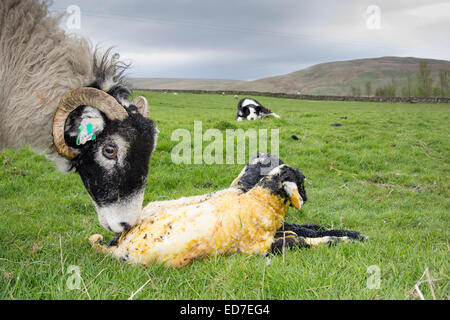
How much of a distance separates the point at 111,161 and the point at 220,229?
A: 154 cm

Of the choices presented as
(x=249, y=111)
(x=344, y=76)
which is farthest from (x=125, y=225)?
(x=344, y=76)

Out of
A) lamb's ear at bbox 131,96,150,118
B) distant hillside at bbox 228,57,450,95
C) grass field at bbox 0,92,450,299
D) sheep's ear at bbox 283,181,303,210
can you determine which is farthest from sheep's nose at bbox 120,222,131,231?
distant hillside at bbox 228,57,450,95

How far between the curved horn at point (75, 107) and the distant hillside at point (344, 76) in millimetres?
83930

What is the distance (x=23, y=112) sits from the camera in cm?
419

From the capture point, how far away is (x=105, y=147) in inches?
157

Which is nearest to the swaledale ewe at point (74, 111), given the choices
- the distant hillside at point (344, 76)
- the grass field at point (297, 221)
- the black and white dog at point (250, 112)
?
the grass field at point (297, 221)

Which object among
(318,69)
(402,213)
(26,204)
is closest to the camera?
(26,204)

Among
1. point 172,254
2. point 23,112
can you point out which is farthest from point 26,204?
point 172,254

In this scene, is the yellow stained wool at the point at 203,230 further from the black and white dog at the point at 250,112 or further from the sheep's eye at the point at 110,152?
the black and white dog at the point at 250,112

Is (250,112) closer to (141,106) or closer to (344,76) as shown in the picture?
(141,106)

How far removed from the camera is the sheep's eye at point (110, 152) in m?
3.96

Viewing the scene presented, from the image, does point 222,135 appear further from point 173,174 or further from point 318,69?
point 318,69

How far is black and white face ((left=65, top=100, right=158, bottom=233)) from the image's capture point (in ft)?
12.9
